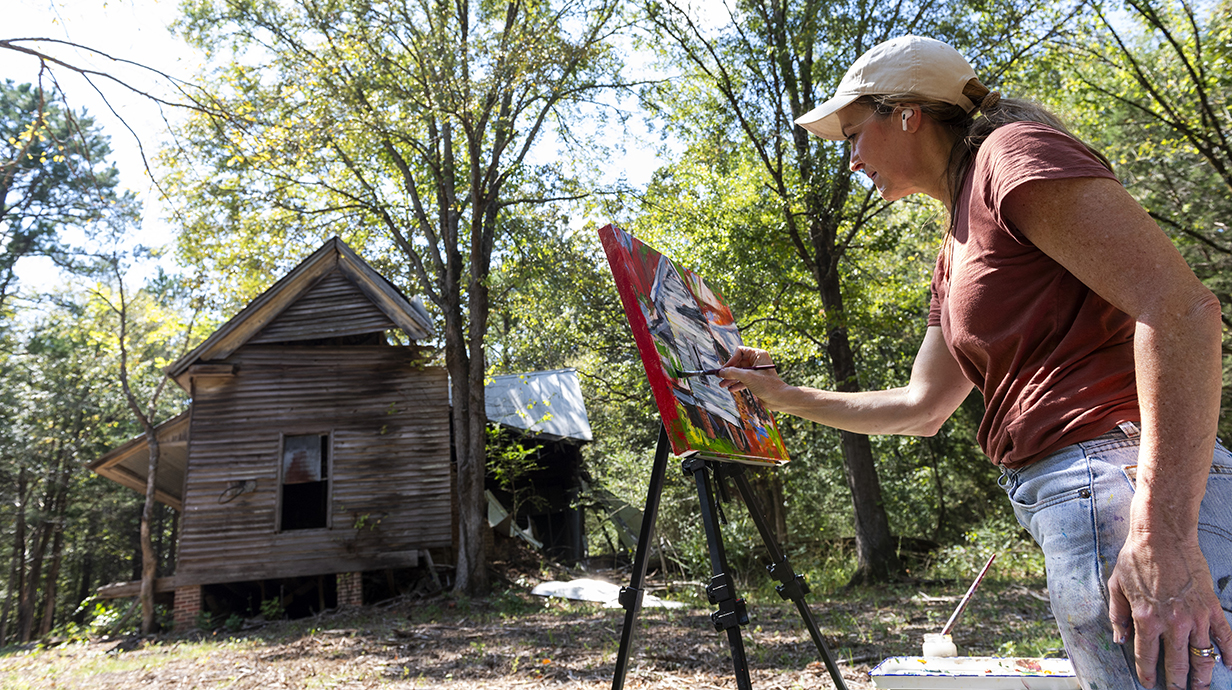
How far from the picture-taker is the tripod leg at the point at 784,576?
307 centimetres

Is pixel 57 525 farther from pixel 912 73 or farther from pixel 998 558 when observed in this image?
pixel 912 73

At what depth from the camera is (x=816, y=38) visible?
34.0ft

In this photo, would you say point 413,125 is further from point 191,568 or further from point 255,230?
point 191,568

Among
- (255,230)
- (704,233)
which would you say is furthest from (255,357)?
(704,233)

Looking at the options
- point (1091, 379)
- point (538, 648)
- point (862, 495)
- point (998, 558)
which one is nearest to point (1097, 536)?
point (1091, 379)

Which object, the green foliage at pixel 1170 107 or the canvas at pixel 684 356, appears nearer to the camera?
the canvas at pixel 684 356

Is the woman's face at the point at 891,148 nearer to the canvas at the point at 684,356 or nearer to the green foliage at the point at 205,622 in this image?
the canvas at the point at 684,356

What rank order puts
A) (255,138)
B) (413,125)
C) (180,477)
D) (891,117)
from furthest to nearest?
(180,477)
(413,125)
(255,138)
(891,117)

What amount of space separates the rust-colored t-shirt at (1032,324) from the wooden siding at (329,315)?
11.9m

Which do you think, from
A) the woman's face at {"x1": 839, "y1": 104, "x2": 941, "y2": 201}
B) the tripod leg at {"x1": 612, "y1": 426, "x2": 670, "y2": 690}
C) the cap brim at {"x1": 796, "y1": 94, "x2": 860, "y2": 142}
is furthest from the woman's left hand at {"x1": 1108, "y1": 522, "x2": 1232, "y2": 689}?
the tripod leg at {"x1": 612, "y1": 426, "x2": 670, "y2": 690}

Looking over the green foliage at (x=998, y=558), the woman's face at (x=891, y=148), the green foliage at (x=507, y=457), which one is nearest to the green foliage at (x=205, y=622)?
the green foliage at (x=507, y=457)

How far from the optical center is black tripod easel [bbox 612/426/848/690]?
2684 millimetres

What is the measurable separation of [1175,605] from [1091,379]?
0.38 meters

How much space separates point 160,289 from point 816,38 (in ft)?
109
